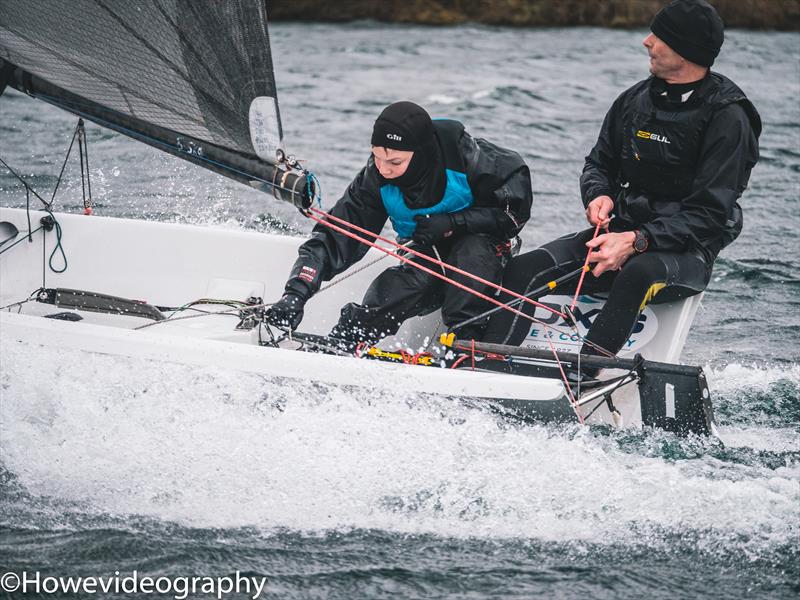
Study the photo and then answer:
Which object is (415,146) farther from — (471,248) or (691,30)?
(691,30)

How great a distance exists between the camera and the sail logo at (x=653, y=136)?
349 centimetres

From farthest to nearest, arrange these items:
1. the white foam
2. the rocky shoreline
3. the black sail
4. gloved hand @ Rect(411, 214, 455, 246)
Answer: the rocky shoreline → gloved hand @ Rect(411, 214, 455, 246) → the black sail → the white foam

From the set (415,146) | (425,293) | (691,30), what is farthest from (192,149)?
(691,30)

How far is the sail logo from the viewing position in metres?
3.49

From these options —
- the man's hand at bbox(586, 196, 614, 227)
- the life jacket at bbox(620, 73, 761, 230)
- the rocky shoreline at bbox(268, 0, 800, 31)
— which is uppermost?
the rocky shoreline at bbox(268, 0, 800, 31)

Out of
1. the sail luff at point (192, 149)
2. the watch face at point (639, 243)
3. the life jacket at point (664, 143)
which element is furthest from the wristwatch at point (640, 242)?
the sail luff at point (192, 149)

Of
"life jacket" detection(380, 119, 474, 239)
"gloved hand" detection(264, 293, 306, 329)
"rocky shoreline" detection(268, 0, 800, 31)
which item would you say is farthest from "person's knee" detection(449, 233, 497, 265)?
A: "rocky shoreline" detection(268, 0, 800, 31)

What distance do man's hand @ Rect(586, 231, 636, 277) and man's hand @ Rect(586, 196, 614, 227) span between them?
7.3 inches

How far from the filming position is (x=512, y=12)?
1281 centimetres

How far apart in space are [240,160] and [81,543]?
49.3 inches

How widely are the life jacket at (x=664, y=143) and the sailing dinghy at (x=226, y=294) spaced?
0.39 meters

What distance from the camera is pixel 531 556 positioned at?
9.68 ft

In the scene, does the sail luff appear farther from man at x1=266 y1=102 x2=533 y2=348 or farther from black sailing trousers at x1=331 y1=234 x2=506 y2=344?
black sailing trousers at x1=331 y1=234 x2=506 y2=344

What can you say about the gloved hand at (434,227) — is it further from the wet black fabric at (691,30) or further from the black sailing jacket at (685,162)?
the wet black fabric at (691,30)
